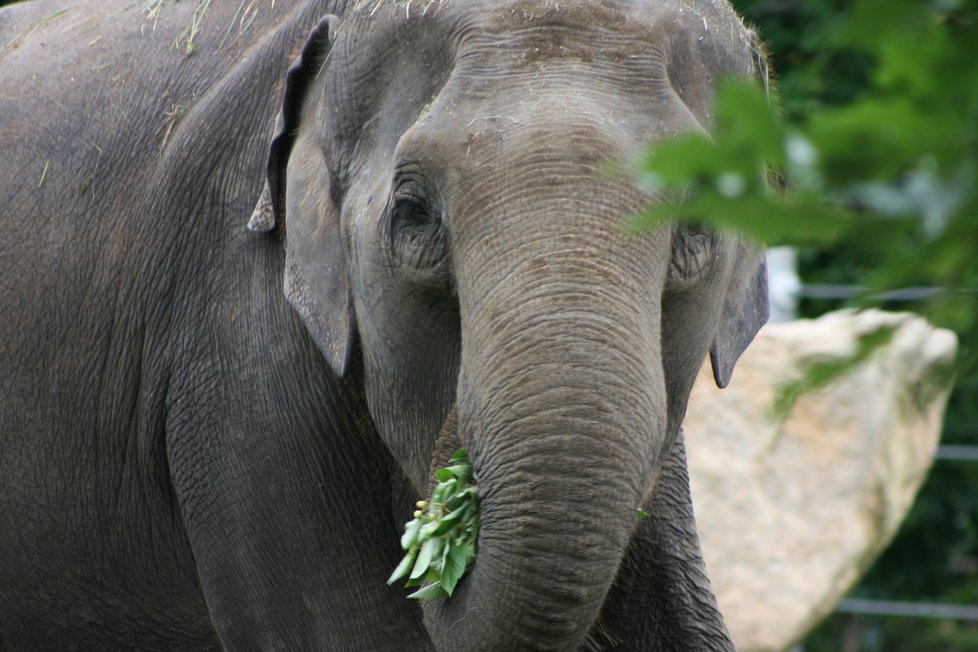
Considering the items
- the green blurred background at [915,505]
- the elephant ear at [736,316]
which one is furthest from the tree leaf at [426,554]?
the green blurred background at [915,505]

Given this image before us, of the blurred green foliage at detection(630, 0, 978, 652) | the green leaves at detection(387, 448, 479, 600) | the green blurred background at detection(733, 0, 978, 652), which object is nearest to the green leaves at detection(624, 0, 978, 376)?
the blurred green foliage at detection(630, 0, 978, 652)

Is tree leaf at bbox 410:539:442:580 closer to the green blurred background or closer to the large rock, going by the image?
the large rock

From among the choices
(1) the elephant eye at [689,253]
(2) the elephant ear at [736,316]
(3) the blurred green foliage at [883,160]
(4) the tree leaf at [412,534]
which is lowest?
(2) the elephant ear at [736,316]

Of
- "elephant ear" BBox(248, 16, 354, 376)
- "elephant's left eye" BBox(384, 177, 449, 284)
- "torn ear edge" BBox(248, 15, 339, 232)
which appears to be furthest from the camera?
"torn ear edge" BBox(248, 15, 339, 232)

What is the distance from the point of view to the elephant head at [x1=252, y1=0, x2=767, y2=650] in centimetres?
200

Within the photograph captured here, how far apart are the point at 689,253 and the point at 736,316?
40 cm

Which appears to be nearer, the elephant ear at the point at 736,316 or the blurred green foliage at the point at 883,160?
the blurred green foliage at the point at 883,160

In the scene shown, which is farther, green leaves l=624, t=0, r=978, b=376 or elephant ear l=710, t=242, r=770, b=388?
elephant ear l=710, t=242, r=770, b=388

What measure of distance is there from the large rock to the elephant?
292cm

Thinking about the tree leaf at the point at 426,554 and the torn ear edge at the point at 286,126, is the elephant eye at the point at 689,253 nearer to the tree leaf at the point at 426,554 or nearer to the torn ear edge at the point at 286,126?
the tree leaf at the point at 426,554

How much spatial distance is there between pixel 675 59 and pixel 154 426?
1.34 metres

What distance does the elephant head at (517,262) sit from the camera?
2002 mm

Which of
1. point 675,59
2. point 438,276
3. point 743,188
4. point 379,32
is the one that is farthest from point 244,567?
point 743,188

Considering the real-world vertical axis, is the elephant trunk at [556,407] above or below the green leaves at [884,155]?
below
